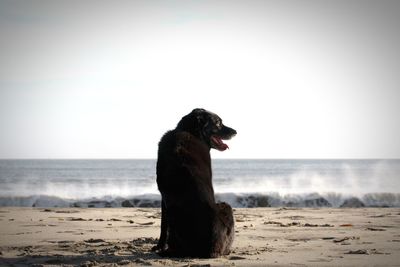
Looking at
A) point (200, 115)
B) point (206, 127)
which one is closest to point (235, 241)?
point (206, 127)

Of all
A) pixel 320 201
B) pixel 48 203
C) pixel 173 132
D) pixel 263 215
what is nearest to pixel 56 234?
pixel 173 132

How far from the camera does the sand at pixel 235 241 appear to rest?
5.79m

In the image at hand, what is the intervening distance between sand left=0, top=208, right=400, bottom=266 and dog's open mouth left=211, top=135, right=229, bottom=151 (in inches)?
53.1

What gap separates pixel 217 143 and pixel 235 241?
1.67 meters

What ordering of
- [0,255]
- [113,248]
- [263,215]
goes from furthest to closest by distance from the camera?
[263,215] → [113,248] → [0,255]

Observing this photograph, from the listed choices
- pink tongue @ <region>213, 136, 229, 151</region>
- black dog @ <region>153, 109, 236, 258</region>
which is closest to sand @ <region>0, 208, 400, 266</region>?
black dog @ <region>153, 109, 236, 258</region>

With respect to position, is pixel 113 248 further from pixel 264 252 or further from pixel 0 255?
pixel 264 252

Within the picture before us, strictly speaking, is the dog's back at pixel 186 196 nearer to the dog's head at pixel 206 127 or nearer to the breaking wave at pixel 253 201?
the dog's head at pixel 206 127

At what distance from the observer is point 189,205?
5.61 meters

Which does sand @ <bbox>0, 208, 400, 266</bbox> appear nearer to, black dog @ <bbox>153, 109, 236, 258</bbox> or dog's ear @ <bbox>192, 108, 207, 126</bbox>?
black dog @ <bbox>153, 109, 236, 258</bbox>

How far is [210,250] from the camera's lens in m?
5.73

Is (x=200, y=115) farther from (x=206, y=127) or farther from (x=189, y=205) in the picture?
(x=189, y=205)

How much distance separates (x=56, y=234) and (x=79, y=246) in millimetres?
1475

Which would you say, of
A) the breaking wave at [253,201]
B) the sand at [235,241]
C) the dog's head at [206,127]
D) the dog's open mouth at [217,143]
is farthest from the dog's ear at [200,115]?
the breaking wave at [253,201]
